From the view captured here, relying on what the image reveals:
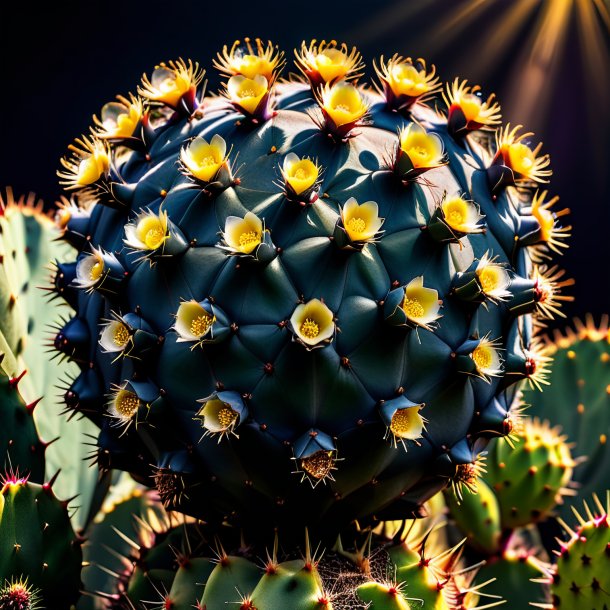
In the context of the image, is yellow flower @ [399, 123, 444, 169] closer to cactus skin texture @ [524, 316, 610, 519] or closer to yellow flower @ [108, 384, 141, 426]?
yellow flower @ [108, 384, 141, 426]

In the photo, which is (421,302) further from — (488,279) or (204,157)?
(204,157)

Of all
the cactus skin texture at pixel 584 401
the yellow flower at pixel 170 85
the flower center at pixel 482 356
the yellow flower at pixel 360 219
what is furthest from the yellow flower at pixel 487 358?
the cactus skin texture at pixel 584 401

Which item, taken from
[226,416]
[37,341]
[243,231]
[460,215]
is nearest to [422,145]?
[460,215]

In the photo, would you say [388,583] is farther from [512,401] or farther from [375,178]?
[375,178]

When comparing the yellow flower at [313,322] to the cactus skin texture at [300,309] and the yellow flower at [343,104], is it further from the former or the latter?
the yellow flower at [343,104]

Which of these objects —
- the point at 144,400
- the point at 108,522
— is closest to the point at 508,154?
the point at 144,400
